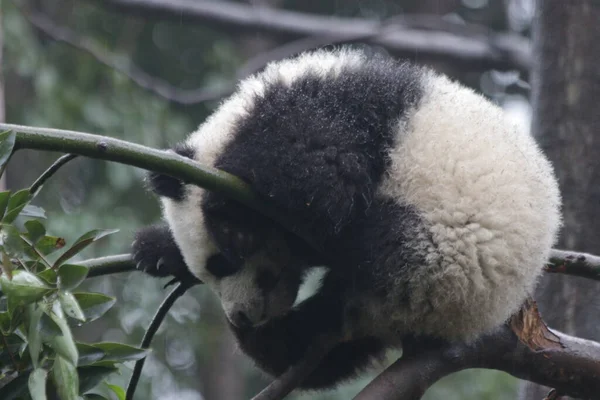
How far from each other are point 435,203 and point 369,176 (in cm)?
25

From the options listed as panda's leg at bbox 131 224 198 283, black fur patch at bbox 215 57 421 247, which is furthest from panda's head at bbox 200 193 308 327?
black fur patch at bbox 215 57 421 247

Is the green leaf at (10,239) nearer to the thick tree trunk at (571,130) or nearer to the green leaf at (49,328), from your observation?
the green leaf at (49,328)

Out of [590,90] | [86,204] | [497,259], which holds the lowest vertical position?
[86,204]

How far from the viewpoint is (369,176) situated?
115 inches

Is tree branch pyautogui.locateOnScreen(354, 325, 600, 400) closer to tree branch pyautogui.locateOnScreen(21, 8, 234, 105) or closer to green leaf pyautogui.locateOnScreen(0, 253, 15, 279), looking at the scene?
green leaf pyautogui.locateOnScreen(0, 253, 15, 279)

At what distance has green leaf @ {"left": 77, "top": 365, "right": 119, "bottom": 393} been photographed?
6.67 ft

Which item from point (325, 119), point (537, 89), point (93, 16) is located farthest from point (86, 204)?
point (325, 119)

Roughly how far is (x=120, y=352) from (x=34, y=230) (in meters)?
0.39

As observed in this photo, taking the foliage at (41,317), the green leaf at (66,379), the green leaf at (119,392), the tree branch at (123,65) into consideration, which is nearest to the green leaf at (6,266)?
the foliage at (41,317)

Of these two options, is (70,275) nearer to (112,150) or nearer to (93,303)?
(93,303)

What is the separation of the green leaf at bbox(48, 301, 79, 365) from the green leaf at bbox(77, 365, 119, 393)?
0.24 metres

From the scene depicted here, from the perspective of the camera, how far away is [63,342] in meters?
1.78

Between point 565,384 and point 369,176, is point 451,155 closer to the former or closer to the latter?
point 369,176

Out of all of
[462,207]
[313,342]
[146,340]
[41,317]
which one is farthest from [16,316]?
[462,207]
